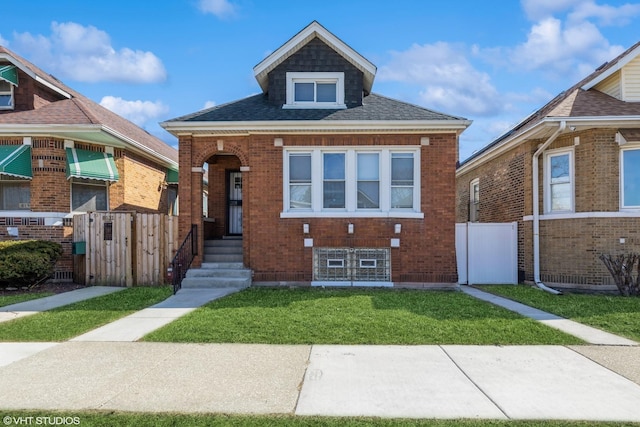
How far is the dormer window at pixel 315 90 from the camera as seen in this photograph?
39.2ft

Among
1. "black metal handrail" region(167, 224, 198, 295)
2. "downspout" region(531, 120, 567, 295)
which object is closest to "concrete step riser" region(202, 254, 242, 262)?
"black metal handrail" region(167, 224, 198, 295)

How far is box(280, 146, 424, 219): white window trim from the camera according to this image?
11141 mm

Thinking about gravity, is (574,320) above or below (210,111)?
below

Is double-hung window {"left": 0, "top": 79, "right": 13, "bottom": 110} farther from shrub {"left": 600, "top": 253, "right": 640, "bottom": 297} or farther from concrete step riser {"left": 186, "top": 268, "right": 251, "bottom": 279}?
shrub {"left": 600, "top": 253, "right": 640, "bottom": 297}

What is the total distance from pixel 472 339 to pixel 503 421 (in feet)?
8.72

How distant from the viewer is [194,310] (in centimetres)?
811

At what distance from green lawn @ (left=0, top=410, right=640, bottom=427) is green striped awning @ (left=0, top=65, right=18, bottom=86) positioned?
1257cm

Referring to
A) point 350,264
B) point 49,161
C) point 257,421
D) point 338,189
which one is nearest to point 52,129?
point 49,161

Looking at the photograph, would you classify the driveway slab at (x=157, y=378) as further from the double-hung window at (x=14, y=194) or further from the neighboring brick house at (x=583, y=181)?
the neighboring brick house at (x=583, y=181)

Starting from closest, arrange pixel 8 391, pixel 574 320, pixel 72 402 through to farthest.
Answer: pixel 72 402, pixel 8 391, pixel 574 320

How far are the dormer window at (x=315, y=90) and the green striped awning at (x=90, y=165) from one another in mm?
6036

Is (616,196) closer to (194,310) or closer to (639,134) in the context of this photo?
(639,134)

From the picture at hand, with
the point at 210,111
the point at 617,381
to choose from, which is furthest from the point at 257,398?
the point at 210,111

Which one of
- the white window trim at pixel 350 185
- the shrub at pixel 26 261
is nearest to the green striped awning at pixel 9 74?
the shrub at pixel 26 261
